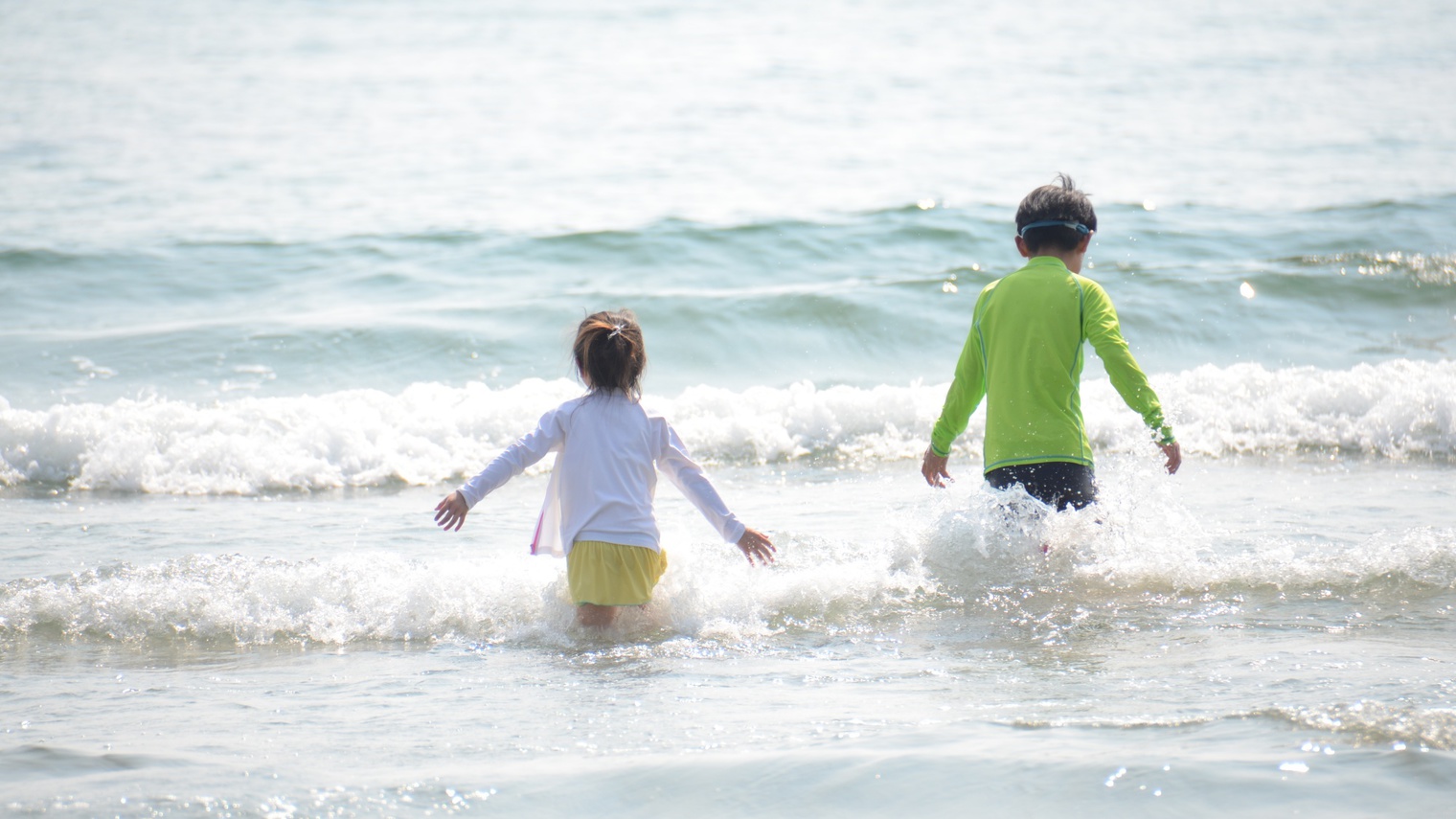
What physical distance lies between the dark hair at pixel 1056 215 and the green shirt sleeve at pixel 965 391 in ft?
0.87

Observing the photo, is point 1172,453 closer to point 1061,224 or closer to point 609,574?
point 1061,224

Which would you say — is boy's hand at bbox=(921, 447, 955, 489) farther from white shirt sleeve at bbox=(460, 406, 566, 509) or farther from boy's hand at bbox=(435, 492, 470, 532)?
boy's hand at bbox=(435, 492, 470, 532)

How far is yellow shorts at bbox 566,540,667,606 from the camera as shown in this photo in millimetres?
4086

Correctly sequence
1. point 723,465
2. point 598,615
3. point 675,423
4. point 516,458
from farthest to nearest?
1. point 675,423
2. point 723,465
3. point 598,615
4. point 516,458

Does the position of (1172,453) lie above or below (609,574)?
above

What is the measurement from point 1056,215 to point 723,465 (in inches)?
143

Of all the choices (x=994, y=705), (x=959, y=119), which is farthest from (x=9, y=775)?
(x=959, y=119)

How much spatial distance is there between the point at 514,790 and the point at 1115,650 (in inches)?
74.5

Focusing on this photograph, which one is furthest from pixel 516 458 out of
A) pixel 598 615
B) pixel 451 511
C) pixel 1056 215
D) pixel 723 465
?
pixel 723 465

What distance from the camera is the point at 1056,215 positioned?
4.27 m

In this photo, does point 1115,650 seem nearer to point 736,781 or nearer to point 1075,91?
point 736,781

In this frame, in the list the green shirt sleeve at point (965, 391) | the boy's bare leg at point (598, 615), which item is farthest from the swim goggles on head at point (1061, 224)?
the boy's bare leg at point (598, 615)

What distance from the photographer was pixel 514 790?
2688mm

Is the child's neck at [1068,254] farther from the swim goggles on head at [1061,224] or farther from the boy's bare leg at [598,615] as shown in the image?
the boy's bare leg at [598,615]
